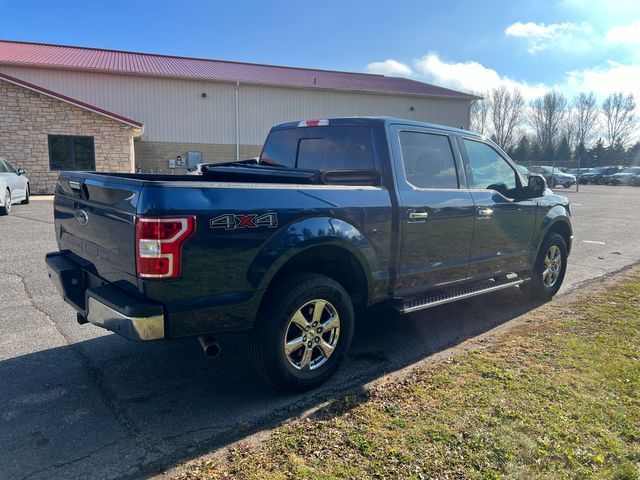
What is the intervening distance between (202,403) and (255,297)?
88 cm

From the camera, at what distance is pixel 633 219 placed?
15352 millimetres

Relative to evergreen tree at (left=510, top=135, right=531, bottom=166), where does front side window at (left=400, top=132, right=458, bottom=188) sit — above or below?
below

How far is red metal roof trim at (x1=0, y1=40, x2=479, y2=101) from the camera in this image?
24203 millimetres

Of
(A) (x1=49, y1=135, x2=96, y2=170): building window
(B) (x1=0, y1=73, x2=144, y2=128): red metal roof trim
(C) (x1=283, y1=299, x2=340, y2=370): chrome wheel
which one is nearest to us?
(C) (x1=283, y1=299, x2=340, y2=370): chrome wheel

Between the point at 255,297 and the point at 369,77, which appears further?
the point at 369,77

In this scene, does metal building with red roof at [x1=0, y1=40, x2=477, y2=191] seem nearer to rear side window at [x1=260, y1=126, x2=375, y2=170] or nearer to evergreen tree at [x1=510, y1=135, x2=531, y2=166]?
rear side window at [x1=260, y1=126, x2=375, y2=170]

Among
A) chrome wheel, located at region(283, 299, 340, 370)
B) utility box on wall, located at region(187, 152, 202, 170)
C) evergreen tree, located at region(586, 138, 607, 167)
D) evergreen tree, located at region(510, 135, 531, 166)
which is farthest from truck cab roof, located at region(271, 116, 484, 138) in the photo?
evergreen tree, located at region(586, 138, 607, 167)

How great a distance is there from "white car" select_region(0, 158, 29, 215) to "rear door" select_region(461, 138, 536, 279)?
39.1 ft

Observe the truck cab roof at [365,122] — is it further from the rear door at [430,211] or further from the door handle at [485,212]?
the door handle at [485,212]

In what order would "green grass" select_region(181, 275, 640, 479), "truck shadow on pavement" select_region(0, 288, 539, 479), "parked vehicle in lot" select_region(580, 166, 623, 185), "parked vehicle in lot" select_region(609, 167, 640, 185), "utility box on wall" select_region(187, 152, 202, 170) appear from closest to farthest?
"green grass" select_region(181, 275, 640, 479), "truck shadow on pavement" select_region(0, 288, 539, 479), "utility box on wall" select_region(187, 152, 202, 170), "parked vehicle in lot" select_region(609, 167, 640, 185), "parked vehicle in lot" select_region(580, 166, 623, 185)

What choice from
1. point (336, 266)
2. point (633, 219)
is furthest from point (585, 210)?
point (336, 266)

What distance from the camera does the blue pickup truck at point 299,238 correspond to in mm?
2793

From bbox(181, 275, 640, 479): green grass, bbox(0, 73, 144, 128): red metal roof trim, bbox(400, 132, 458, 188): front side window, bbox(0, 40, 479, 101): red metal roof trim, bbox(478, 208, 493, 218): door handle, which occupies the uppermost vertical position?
bbox(0, 40, 479, 101): red metal roof trim

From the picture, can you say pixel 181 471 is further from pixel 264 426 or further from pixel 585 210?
pixel 585 210
